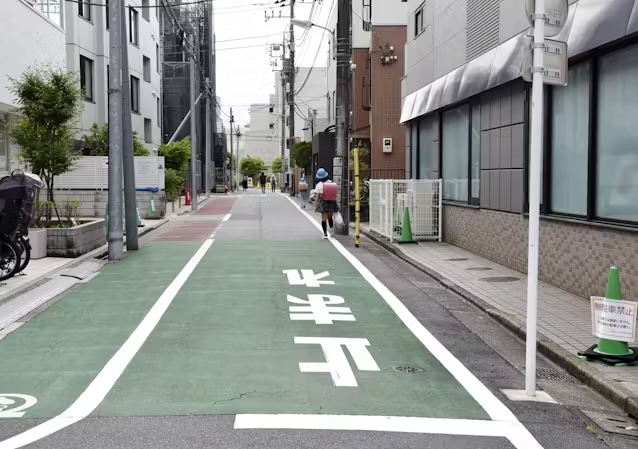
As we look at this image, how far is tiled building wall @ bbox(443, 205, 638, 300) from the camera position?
321 inches

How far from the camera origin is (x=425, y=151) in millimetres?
19359

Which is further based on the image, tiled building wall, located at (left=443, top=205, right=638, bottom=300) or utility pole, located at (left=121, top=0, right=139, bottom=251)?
utility pole, located at (left=121, top=0, right=139, bottom=251)

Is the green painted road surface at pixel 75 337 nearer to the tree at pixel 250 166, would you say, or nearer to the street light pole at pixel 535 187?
the street light pole at pixel 535 187

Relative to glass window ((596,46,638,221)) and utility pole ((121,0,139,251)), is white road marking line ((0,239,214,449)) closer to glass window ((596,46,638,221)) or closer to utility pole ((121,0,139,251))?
glass window ((596,46,638,221))

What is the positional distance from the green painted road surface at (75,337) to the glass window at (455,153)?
23.8 ft

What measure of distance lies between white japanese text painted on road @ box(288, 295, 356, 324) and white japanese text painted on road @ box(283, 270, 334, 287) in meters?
1.11

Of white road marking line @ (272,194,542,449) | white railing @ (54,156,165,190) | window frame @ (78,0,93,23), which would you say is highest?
window frame @ (78,0,93,23)

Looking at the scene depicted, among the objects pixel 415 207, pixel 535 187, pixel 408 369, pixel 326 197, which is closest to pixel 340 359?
pixel 408 369

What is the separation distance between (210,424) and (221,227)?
680 inches

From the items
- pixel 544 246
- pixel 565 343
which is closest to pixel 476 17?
pixel 544 246

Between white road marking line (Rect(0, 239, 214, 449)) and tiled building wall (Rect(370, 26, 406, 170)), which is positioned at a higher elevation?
tiled building wall (Rect(370, 26, 406, 170))

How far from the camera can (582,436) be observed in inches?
185

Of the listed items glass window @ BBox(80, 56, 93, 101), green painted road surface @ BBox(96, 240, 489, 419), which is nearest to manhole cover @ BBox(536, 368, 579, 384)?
green painted road surface @ BBox(96, 240, 489, 419)

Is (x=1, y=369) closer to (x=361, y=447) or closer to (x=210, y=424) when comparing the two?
(x=210, y=424)
